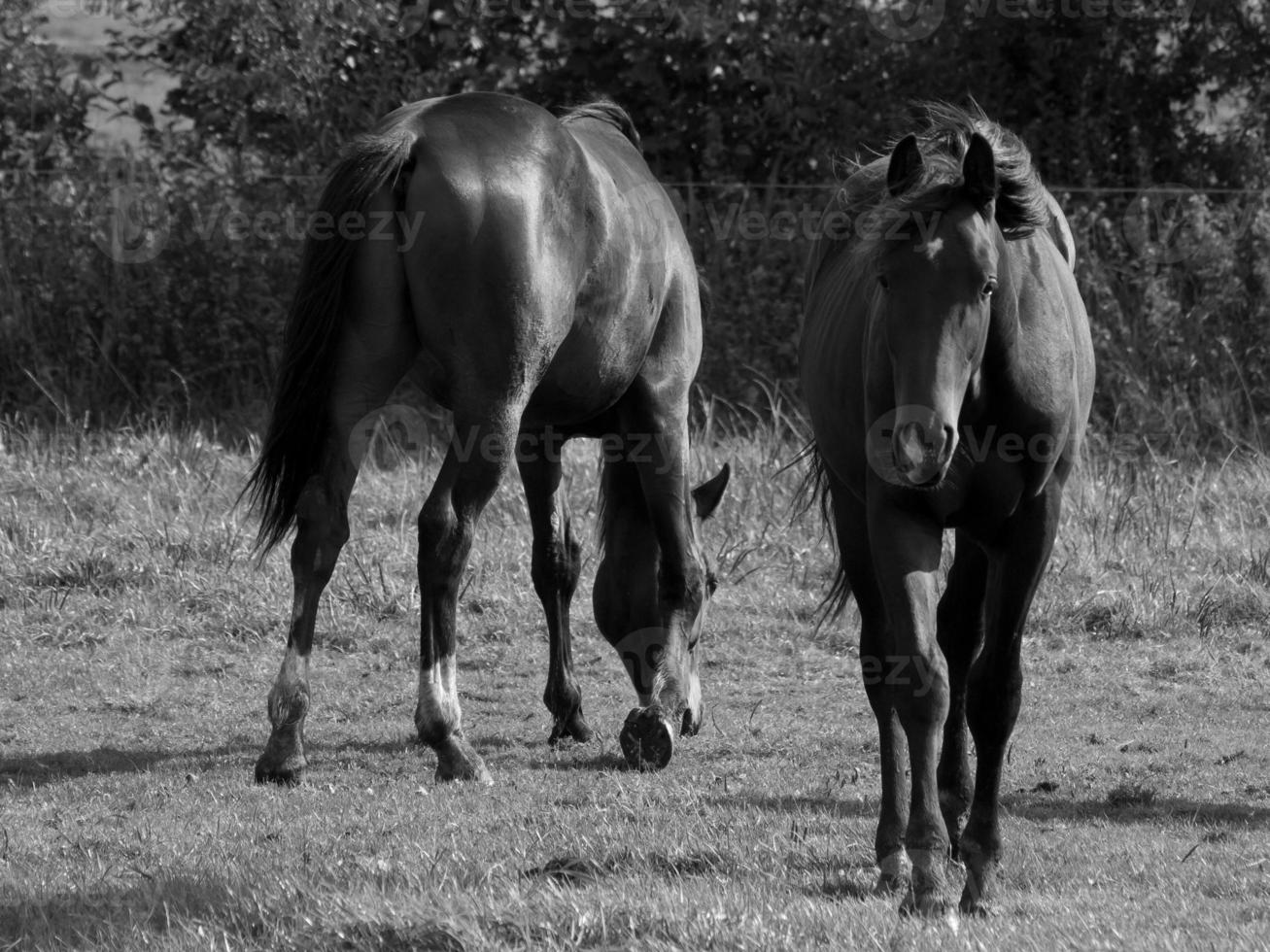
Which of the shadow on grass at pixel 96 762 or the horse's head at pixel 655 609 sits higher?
the horse's head at pixel 655 609

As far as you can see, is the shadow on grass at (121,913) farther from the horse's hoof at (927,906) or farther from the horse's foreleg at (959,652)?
the horse's foreleg at (959,652)

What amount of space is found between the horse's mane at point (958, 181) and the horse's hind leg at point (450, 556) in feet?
5.79

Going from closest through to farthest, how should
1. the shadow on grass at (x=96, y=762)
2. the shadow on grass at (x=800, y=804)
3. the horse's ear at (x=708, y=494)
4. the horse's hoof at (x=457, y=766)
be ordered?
the shadow on grass at (x=800, y=804) → the horse's hoof at (x=457, y=766) → the shadow on grass at (x=96, y=762) → the horse's ear at (x=708, y=494)

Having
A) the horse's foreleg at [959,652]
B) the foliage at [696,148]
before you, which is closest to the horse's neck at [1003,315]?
the horse's foreleg at [959,652]

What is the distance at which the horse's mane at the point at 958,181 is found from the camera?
405 centimetres

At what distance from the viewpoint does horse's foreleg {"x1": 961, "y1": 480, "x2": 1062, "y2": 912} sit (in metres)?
4.44

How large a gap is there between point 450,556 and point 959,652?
183cm

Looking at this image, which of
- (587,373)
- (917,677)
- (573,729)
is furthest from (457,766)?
(917,677)

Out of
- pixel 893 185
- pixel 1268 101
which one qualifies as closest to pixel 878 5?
pixel 1268 101

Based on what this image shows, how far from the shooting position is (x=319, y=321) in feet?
18.8

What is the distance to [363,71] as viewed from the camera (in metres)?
13.5

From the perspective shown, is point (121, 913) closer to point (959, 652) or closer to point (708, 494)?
point (959, 652)

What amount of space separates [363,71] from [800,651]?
726 centimetres

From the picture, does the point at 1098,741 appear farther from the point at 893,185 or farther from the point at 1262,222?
the point at 1262,222
